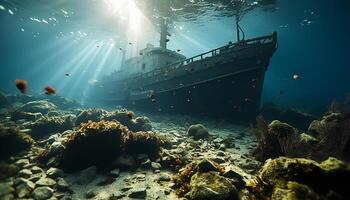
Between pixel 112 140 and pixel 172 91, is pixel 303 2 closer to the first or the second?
pixel 172 91

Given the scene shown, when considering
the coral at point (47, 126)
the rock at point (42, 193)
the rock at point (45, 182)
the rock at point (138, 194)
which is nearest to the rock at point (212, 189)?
the rock at point (138, 194)

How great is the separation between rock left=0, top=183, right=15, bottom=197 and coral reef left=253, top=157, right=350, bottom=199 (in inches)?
219

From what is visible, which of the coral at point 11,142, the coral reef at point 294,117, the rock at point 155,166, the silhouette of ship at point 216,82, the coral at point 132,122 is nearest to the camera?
the rock at point 155,166

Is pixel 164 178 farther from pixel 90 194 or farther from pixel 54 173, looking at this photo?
pixel 54 173

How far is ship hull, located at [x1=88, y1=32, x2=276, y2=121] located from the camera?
1530 centimetres

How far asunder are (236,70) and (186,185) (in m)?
11.6

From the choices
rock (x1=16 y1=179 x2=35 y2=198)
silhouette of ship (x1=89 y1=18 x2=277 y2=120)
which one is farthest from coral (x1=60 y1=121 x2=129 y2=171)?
silhouette of ship (x1=89 y1=18 x2=277 y2=120)

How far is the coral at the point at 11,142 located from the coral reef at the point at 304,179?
8.89m

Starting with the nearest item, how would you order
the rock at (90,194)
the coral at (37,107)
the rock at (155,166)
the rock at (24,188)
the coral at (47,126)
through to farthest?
A: the rock at (24,188), the rock at (90,194), the rock at (155,166), the coral at (47,126), the coral at (37,107)

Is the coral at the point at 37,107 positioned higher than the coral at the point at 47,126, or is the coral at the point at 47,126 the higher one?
the coral at the point at 37,107

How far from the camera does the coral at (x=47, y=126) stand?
11.9 meters

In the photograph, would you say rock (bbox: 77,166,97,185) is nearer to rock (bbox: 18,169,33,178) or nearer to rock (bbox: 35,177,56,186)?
rock (bbox: 35,177,56,186)

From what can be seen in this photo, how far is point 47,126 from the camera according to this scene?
12.3 metres

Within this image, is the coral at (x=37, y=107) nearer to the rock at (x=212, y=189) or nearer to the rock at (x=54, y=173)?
the rock at (x=54, y=173)
